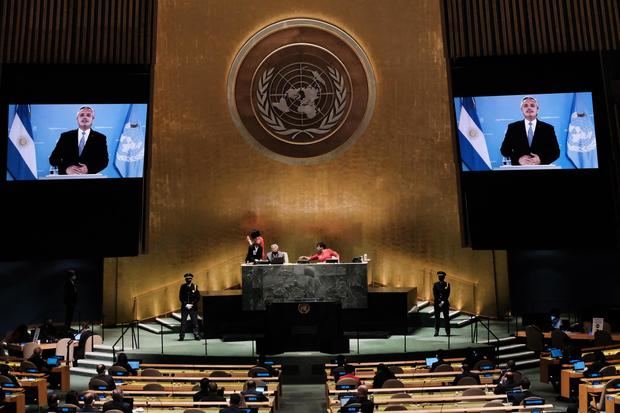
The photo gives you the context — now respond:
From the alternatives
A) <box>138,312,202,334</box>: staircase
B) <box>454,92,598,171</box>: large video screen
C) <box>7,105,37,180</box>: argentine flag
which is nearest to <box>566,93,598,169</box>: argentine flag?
<box>454,92,598,171</box>: large video screen

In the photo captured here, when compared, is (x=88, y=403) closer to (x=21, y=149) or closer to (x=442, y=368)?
(x=442, y=368)

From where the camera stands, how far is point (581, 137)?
55.0ft

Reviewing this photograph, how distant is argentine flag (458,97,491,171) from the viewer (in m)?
16.9

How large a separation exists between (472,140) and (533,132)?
1.31 m

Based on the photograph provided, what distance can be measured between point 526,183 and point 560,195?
0.75 metres

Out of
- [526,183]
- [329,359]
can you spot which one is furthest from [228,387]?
[526,183]

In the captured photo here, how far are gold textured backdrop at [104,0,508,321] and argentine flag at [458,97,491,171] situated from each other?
192 cm

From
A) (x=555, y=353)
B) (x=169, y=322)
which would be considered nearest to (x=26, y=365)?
(x=169, y=322)

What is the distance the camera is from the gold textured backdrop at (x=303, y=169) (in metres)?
19.0

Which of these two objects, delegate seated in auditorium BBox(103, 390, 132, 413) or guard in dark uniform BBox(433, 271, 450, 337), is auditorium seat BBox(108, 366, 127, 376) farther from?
guard in dark uniform BBox(433, 271, 450, 337)

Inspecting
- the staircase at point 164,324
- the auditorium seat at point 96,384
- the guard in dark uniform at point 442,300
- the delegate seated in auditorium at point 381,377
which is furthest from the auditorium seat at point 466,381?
the staircase at point 164,324

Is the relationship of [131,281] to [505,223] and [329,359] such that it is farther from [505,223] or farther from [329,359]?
[505,223]

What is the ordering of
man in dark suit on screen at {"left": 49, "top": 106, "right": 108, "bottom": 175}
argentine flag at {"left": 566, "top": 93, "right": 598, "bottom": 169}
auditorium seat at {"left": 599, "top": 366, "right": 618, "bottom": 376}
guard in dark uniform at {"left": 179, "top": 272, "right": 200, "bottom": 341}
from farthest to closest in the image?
man in dark suit on screen at {"left": 49, "top": 106, "right": 108, "bottom": 175} → argentine flag at {"left": 566, "top": 93, "right": 598, "bottom": 169} → guard in dark uniform at {"left": 179, "top": 272, "right": 200, "bottom": 341} → auditorium seat at {"left": 599, "top": 366, "right": 618, "bottom": 376}

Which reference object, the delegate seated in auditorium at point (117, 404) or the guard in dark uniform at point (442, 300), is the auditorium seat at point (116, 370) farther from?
the guard in dark uniform at point (442, 300)
